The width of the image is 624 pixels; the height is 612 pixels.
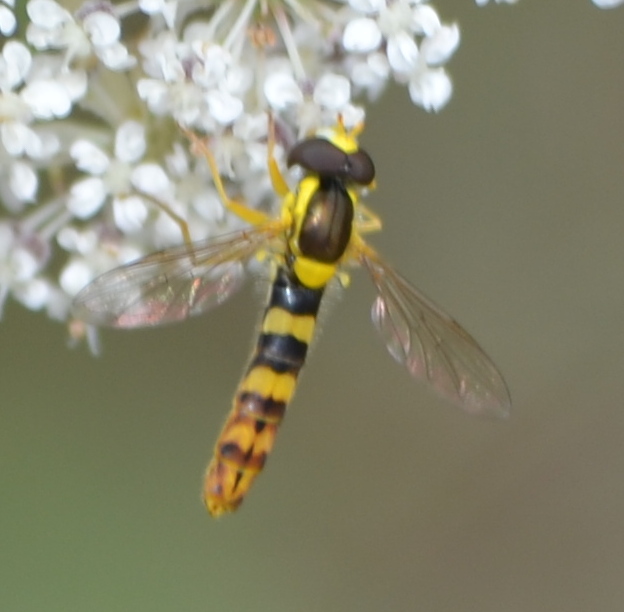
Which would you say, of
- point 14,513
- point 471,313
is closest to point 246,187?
point 14,513

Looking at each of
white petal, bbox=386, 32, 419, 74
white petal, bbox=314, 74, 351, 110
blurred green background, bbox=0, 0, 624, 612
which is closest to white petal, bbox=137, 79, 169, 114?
white petal, bbox=314, 74, 351, 110

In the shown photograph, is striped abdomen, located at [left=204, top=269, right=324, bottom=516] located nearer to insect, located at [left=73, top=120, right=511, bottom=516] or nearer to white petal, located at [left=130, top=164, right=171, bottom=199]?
insect, located at [left=73, top=120, right=511, bottom=516]

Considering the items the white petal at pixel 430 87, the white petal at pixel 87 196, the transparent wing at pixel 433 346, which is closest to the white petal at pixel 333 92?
the white petal at pixel 430 87

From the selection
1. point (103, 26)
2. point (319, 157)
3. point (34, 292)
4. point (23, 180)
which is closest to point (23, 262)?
point (34, 292)

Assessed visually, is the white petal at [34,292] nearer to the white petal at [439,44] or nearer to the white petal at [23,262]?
the white petal at [23,262]

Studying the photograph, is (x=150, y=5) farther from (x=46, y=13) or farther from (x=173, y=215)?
(x=173, y=215)

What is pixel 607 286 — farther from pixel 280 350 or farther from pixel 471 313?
pixel 280 350
